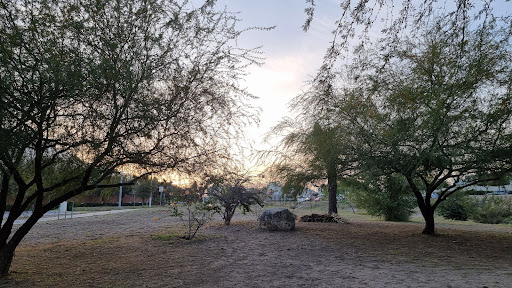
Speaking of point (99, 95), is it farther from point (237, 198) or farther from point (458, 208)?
point (458, 208)

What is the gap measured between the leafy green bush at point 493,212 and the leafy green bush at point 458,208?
0.40m

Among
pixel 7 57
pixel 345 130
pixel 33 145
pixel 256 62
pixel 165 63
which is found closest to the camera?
pixel 7 57

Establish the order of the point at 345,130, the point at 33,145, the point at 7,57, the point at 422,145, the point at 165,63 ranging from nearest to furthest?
the point at 7,57, the point at 33,145, the point at 165,63, the point at 422,145, the point at 345,130

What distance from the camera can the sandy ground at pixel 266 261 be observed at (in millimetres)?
6062

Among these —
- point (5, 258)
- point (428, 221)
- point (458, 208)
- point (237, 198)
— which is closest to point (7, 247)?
point (5, 258)

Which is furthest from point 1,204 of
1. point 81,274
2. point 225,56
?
point 225,56

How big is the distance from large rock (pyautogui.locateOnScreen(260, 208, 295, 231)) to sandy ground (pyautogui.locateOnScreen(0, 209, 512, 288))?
2.17ft

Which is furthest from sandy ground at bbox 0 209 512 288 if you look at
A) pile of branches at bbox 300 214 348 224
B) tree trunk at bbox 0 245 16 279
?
pile of branches at bbox 300 214 348 224

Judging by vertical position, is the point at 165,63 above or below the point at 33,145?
above

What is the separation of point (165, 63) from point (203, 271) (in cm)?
382

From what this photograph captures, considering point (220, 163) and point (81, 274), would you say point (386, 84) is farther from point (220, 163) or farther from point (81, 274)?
point (81, 274)

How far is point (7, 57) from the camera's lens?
5.19 meters

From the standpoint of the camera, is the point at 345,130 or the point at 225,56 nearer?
the point at 225,56

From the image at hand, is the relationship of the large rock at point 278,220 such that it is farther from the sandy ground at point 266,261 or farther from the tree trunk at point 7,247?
the tree trunk at point 7,247
